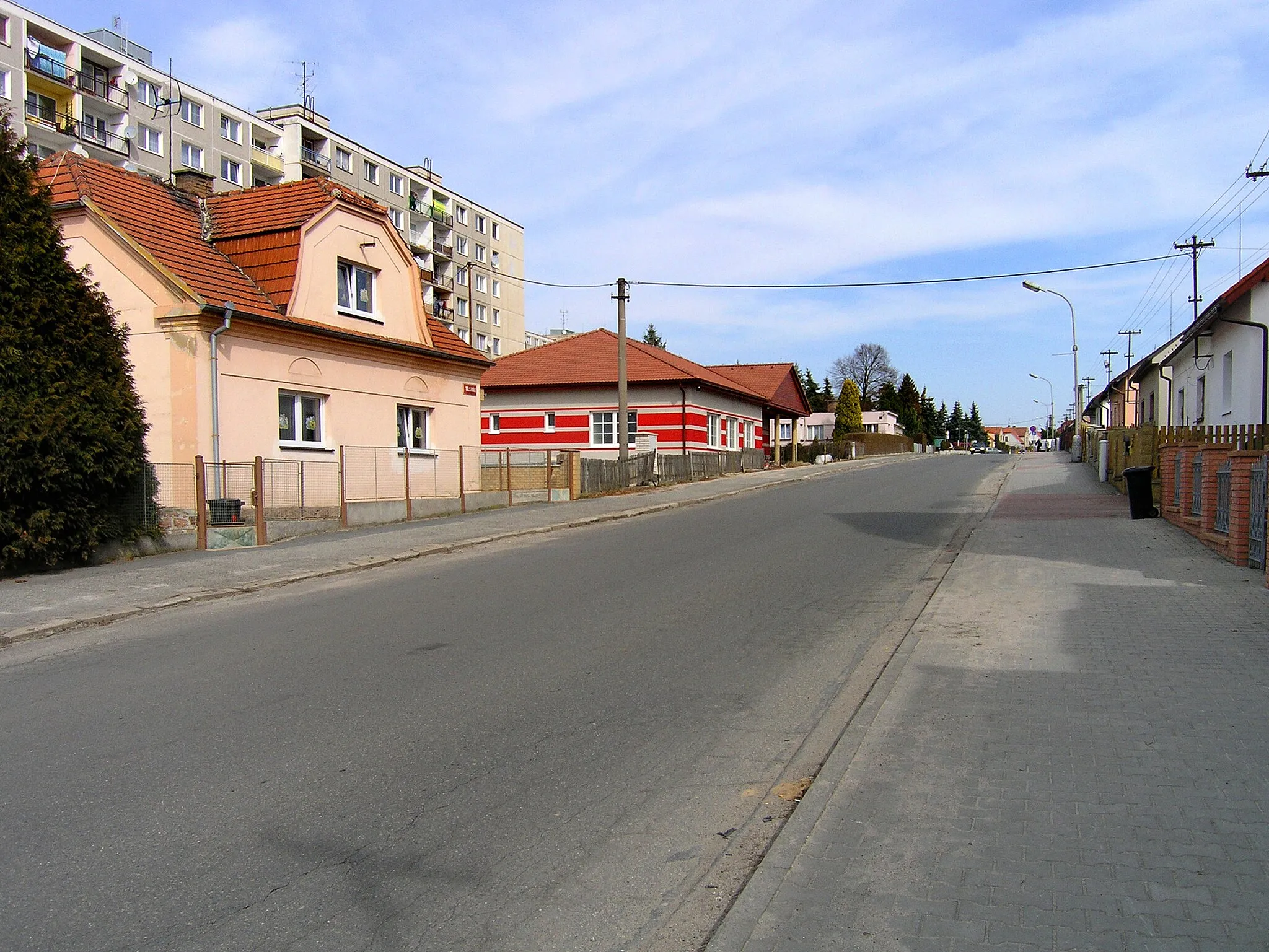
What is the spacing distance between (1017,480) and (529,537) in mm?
19024

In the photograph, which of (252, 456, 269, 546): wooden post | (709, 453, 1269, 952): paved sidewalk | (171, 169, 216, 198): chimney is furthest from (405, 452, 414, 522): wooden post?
(709, 453, 1269, 952): paved sidewalk

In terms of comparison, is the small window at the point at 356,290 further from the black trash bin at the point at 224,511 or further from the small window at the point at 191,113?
the small window at the point at 191,113

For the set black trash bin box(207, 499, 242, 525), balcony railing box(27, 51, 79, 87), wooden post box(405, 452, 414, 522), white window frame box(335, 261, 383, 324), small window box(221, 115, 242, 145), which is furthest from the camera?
small window box(221, 115, 242, 145)

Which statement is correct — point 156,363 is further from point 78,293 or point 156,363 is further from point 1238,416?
point 1238,416

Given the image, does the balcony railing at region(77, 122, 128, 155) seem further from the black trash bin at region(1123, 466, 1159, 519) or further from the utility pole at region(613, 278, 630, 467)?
the black trash bin at region(1123, 466, 1159, 519)

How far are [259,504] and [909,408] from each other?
361ft

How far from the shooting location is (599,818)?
4.41 metres

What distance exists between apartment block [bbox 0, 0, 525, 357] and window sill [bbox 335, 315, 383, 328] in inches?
187

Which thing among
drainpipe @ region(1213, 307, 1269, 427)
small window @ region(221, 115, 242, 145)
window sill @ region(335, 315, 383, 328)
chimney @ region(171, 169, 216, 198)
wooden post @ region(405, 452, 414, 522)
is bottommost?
wooden post @ region(405, 452, 414, 522)

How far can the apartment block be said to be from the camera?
1797 inches

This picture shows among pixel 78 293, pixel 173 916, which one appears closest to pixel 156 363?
pixel 78 293

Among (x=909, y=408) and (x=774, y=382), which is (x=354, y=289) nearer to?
(x=774, y=382)

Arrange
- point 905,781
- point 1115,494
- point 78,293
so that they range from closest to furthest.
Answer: point 905,781 < point 78,293 < point 1115,494

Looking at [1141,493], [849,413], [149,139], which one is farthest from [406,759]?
[849,413]
